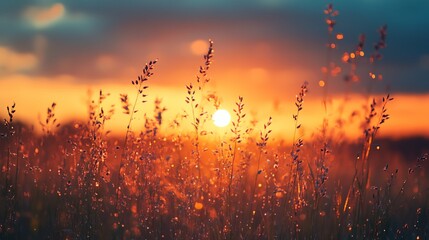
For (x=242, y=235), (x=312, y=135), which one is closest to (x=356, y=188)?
(x=312, y=135)

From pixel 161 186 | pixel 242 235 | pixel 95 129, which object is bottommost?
pixel 242 235

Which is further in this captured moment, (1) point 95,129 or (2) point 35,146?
(2) point 35,146

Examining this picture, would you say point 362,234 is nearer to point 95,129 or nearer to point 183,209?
point 183,209

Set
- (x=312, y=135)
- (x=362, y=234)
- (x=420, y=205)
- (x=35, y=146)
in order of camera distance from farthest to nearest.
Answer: (x=420, y=205), (x=35, y=146), (x=312, y=135), (x=362, y=234)

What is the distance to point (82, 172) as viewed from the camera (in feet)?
14.4

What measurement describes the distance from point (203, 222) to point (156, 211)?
364 millimetres

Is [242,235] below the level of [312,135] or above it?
below

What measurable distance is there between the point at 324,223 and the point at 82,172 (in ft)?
6.47

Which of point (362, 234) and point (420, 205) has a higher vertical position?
point (420, 205)

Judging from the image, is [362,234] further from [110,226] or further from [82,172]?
[82,172]

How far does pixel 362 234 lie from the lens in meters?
3.91

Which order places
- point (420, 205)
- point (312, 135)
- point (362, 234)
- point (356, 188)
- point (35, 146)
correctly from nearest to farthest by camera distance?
point (362, 234) < point (356, 188) < point (312, 135) < point (35, 146) < point (420, 205)

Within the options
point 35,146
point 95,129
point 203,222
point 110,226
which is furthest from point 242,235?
point 35,146

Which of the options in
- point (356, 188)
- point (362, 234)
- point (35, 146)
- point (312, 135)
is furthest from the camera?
point (35, 146)
